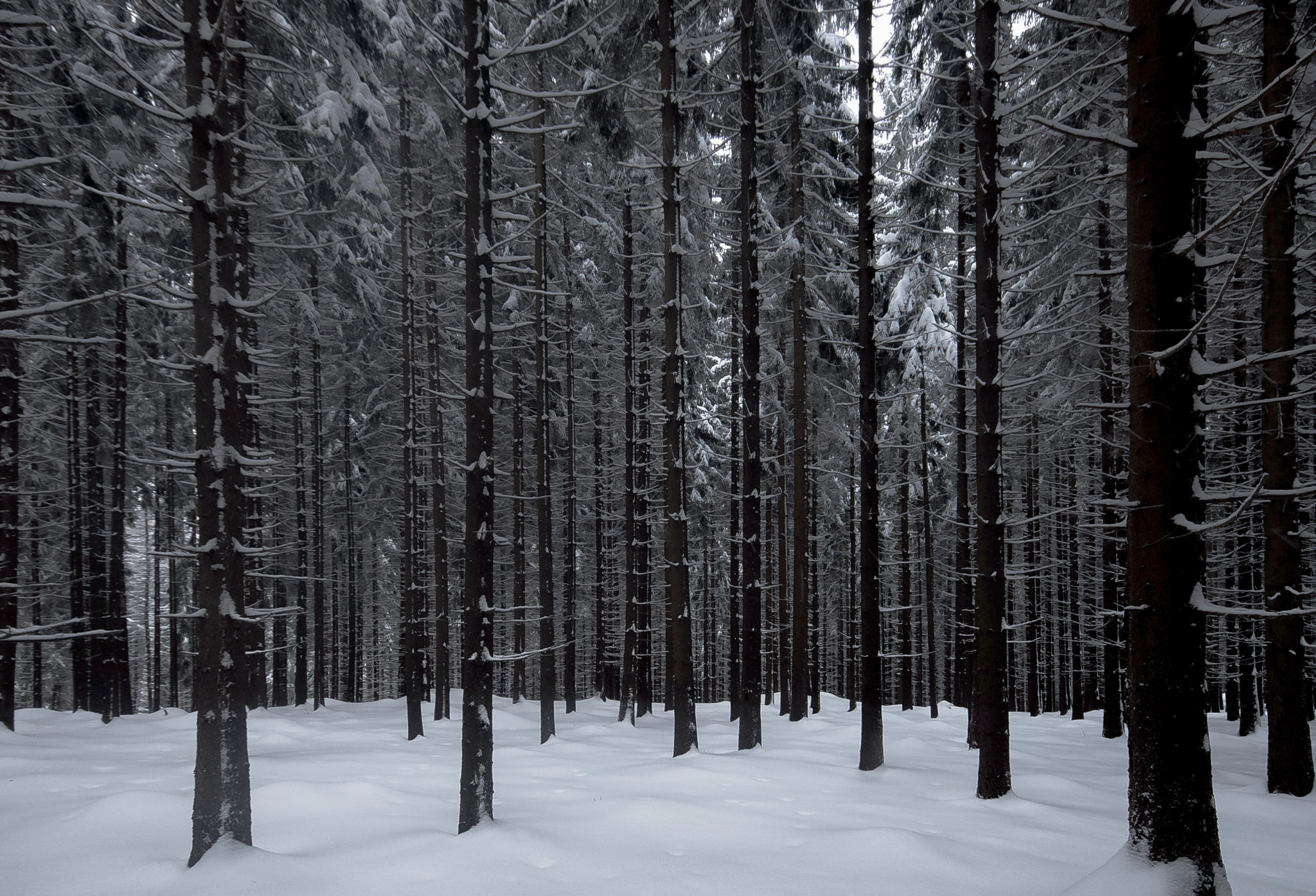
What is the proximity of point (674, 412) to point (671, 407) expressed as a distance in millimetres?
110

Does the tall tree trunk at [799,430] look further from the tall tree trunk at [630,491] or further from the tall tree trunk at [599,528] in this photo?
the tall tree trunk at [599,528]

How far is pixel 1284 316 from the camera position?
30.8 feet

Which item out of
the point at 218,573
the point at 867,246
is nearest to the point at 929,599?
the point at 867,246

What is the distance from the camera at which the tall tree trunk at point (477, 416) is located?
24.2 feet

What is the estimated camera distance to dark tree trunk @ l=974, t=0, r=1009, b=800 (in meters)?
9.12

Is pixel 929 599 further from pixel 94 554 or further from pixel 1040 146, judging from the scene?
pixel 94 554

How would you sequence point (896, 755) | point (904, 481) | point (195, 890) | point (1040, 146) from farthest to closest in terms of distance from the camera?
point (904, 481), point (1040, 146), point (896, 755), point (195, 890)

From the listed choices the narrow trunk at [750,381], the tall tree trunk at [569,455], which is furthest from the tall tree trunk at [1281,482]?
the tall tree trunk at [569,455]

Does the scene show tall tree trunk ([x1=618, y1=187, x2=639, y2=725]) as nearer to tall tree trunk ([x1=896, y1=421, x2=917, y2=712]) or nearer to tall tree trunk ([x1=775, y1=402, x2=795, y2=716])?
tall tree trunk ([x1=775, y1=402, x2=795, y2=716])

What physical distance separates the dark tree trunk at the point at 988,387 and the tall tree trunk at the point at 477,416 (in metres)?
5.95

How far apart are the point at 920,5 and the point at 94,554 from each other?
21.2 meters

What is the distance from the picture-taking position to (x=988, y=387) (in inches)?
364

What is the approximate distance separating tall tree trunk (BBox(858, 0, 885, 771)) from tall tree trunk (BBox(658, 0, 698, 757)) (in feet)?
9.47

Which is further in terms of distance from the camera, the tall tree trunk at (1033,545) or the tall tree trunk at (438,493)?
the tall tree trunk at (1033,545)
